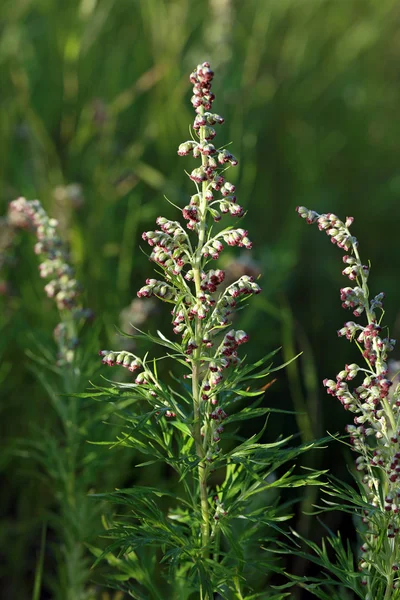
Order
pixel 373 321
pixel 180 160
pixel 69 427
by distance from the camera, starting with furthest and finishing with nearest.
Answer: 1. pixel 180 160
2. pixel 69 427
3. pixel 373 321

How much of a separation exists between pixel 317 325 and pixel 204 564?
2.27 metres

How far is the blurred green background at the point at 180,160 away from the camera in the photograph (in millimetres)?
3070

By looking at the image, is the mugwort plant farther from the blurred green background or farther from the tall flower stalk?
the blurred green background

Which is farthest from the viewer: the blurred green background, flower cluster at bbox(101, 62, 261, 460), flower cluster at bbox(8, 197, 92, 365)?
the blurred green background

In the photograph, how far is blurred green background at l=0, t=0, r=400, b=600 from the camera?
3070 mm

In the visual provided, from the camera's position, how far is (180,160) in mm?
3914

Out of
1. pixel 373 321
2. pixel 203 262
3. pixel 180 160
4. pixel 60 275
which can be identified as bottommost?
pixel 373 321

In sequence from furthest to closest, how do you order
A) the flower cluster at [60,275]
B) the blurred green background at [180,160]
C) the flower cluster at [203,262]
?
the blurred green background at [180,160] < the flower cluster at [60,275] < the flower cluster at [203,262]

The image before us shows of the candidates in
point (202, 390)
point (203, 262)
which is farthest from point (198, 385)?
point (203, 262)

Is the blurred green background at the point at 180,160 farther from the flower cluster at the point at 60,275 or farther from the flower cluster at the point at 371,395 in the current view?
the flower cluster at the point at 371,395

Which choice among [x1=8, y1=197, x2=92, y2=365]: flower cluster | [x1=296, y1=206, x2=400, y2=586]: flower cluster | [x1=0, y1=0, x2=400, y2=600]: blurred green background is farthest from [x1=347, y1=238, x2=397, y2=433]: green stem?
[x1=0, y1=0, x2=400, y2=600]: blurred green background

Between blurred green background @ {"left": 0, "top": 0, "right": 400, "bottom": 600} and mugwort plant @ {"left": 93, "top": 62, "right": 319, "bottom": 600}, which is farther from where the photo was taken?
blurred green background @ {"left": 0, "top": 0, "right": 400, "bottom": 600}

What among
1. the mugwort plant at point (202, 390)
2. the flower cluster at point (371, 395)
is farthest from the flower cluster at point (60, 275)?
the flower cluster at point (371, 395)

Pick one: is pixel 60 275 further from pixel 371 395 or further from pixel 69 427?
pixel 371 395
